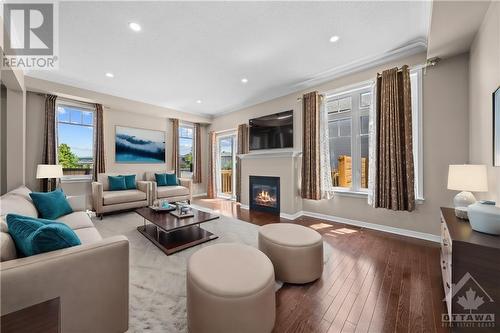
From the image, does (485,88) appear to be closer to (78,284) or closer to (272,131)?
(272,131)

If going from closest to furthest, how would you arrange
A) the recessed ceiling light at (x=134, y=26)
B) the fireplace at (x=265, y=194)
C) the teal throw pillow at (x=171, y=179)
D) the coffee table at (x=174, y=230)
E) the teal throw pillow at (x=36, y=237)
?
the teal throw pillow at (x=36, y=237) < the recessed ceiling light at (x=134, y=26) < the coffee table at (x=174, y=230) < the fireplace at (x=265, y=194) < the teal throw pillow at (x=171, y=179)

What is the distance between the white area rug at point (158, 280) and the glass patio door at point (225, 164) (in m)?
3.07

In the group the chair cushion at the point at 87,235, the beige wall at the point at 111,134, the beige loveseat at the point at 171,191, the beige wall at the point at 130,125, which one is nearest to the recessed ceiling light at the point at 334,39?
the chair cushion at the point at 87,235

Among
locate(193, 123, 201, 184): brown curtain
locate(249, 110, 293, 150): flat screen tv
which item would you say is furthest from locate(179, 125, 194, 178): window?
locate(249, 110, 293, 150): flat screen tv

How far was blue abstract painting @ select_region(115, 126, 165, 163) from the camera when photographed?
15.9 feet

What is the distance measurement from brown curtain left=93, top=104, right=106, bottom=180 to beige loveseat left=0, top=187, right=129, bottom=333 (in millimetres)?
3685

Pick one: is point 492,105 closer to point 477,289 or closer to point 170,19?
point 477,289

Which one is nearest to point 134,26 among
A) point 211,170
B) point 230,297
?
point 230,297

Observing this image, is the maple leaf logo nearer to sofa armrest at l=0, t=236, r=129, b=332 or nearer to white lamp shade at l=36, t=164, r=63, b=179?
sofa armrest at l=0, t=236, r=129, b=332

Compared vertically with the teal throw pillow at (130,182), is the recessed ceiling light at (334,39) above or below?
above

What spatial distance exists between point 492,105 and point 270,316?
102 inches

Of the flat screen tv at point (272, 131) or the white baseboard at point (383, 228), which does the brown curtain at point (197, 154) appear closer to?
the flat screen tv at point (272, 131)

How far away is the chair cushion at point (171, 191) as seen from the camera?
179 inches

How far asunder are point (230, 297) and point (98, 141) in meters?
4.96
